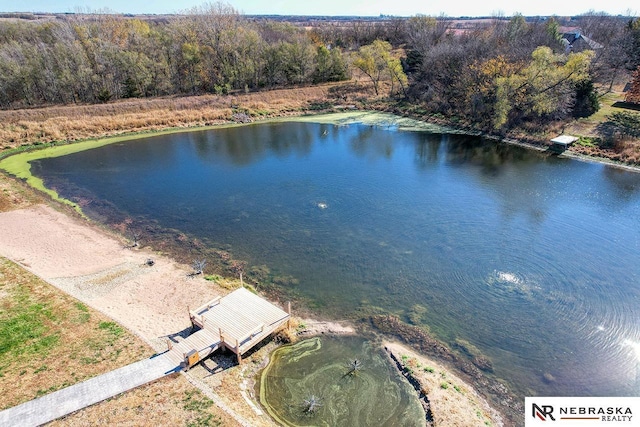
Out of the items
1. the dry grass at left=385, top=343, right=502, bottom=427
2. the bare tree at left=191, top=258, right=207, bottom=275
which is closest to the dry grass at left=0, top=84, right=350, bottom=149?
the bare tree at left=191, top=258, right=207, bottom=275

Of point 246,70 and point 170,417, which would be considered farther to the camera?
point 246,70

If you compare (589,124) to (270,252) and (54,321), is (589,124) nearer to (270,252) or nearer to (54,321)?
(270,252)

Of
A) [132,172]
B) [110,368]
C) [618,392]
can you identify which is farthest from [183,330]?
[132,172]

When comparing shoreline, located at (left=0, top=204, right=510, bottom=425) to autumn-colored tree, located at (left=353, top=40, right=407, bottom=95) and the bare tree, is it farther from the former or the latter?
autumn-colored tree, located at (left=353, top=40, right=407, bottom=95)

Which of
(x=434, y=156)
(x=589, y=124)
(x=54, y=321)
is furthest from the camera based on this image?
(x=589, y=124)

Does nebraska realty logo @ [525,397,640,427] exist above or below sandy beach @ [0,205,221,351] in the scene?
below

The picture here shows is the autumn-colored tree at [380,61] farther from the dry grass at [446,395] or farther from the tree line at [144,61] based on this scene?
the dry grass at [446,395]
